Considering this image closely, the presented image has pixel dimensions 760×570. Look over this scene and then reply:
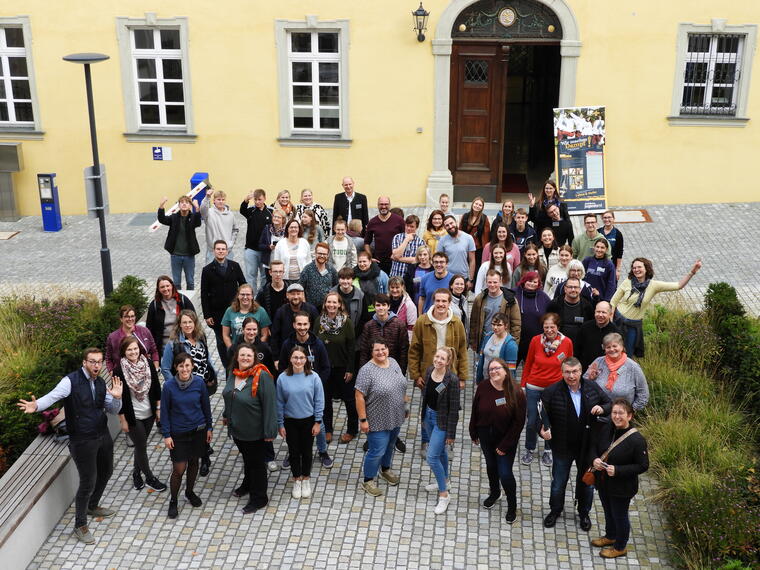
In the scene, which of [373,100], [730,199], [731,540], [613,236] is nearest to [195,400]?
[731,540]

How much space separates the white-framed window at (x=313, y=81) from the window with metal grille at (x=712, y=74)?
20.1 ft

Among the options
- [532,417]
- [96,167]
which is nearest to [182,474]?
[532,417]

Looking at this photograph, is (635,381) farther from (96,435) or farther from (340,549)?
(96,435)

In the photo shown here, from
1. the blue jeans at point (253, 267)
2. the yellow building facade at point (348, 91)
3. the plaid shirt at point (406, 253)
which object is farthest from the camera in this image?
the yellow building facade at point (348, 91)

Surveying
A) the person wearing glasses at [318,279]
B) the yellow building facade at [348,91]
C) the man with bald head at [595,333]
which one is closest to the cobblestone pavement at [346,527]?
the man with bald head at [595,333]

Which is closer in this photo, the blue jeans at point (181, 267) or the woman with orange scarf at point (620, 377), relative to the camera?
the woman with orange scarf at point (620, 377)

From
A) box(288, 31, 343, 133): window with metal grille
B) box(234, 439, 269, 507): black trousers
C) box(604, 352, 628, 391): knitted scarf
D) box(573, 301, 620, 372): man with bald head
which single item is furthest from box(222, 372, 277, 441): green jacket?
box(288, 31, 343, 133): window with metal grille

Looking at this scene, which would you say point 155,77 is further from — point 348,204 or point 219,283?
point 219,283

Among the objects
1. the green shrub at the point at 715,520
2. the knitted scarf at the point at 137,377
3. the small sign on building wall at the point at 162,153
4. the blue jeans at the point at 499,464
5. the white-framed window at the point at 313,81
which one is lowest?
the green shrub at the point at 715,520

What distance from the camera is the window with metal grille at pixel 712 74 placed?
16.5m

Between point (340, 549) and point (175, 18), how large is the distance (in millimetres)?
11837

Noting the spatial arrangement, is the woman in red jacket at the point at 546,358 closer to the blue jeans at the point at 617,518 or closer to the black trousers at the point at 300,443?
the blue jeans at the point at 617,518

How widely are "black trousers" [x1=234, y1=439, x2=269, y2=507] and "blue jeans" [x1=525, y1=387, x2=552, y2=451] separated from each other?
97.1 inches

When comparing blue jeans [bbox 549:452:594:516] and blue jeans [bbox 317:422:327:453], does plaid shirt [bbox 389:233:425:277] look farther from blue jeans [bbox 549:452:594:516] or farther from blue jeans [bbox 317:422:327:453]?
blue jeans [bbox 549:452:594:516]
